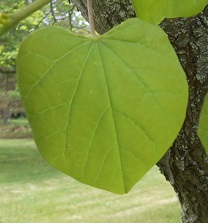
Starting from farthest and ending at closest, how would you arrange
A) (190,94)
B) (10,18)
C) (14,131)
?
(14,131)
(190,94)
(10,18)

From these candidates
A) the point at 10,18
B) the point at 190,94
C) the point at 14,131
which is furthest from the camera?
the point at 14,131

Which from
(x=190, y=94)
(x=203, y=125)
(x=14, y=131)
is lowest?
(x=14, y=131)

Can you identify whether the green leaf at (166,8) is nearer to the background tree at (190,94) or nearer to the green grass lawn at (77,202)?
the background tree at (190,94)

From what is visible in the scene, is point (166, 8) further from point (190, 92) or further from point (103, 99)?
point (190, 92)

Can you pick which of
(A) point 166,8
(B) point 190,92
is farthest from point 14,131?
(A) point 166,8

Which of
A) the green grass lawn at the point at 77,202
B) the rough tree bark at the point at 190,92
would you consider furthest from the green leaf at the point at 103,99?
the green grass lawn at the point at 77,202

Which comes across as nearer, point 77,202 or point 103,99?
point 103,99

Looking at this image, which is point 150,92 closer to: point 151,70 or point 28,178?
point 151,70
